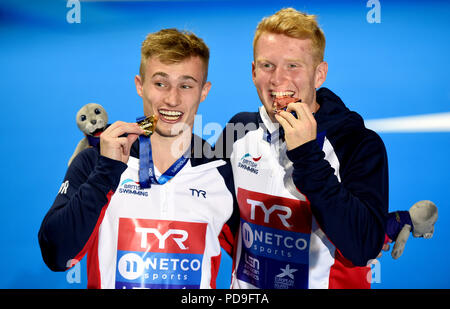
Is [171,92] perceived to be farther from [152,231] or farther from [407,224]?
[407,224]

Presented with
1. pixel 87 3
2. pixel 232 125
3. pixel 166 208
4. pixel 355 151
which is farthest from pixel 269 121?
pixel 87 3

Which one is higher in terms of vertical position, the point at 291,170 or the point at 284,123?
the point at 284,123

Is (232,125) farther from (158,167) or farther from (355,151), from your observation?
(355,151)

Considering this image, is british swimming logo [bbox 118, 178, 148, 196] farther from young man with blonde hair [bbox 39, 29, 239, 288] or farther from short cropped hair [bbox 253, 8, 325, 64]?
short cropped hair [bbox 253, 8, 325, 64]

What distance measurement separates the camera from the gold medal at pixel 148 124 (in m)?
2.07

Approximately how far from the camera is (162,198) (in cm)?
222

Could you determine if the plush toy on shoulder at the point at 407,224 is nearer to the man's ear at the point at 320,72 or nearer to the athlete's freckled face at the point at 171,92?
the man's ear at the point at 320,72

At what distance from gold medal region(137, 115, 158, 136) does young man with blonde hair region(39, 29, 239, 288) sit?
0.23 feet

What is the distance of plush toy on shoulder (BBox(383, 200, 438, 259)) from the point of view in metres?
2.54

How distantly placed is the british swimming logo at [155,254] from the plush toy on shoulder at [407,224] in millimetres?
1074

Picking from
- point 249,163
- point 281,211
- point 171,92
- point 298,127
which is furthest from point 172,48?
point 281,211

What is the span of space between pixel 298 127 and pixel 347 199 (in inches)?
13.1

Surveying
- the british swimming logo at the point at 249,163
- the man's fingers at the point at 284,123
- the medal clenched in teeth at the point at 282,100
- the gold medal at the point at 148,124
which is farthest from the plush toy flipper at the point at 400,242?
the gold medal at the point at 148,124

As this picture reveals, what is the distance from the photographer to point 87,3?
4.02 metres
